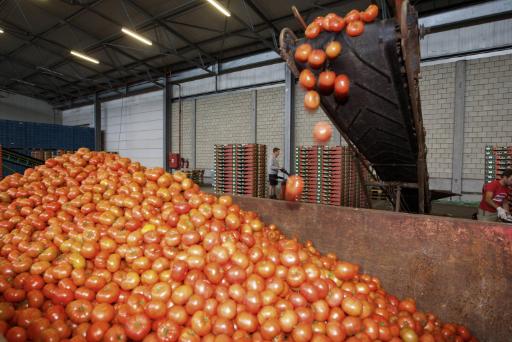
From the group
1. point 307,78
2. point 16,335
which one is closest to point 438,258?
point 307,78

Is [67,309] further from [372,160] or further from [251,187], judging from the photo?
[251,187]

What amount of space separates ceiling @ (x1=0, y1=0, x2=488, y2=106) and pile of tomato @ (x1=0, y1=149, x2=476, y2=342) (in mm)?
8228

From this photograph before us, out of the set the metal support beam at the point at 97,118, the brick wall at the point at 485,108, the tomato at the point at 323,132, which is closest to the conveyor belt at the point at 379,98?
the tomato at the point at 323,132

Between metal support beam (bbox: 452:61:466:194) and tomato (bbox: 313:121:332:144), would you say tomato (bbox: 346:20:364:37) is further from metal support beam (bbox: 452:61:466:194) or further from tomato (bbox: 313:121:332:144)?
metal support beam (bbox: 452:61:466:194)

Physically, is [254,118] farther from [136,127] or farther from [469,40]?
[136,127]

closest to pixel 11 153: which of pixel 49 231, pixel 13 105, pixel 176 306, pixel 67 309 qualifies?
pixel 49 231

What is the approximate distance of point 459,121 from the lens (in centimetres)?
831

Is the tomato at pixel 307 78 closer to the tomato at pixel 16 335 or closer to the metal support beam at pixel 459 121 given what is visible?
the tomato at pixel 16 335

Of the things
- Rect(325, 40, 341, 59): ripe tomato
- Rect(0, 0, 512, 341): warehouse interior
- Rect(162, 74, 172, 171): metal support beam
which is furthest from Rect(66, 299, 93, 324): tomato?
Rect(162, 74, 172, 171): metal support beam

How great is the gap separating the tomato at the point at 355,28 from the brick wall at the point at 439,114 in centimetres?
818

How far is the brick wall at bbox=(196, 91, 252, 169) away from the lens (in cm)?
1284

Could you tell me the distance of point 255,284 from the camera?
1910 mm

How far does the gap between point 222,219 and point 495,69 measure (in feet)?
31.6

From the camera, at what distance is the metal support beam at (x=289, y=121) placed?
1090 centimetres
